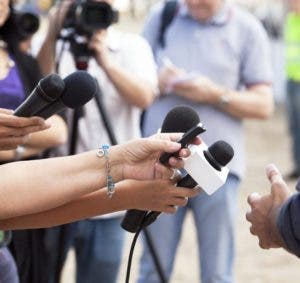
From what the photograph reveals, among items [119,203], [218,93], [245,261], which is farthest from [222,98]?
[245,261]

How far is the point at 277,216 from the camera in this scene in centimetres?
220

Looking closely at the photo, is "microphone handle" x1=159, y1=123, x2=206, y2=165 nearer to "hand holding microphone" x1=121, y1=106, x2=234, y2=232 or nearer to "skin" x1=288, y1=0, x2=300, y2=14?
"hand holding microphone" x1=121, y1=106, x2=234, y2=232

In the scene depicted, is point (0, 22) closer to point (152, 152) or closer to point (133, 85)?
point (133, 85)

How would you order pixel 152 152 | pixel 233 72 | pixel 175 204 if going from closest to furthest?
1. pixel 152 152
2. pixel 175 204
3. pixel 233 72

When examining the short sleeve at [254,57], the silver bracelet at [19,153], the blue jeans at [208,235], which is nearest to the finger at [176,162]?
the silver bracelet at [19,153]

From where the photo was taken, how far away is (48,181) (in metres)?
2.11

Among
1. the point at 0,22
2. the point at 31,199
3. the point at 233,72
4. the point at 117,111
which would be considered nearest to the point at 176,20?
the point at 233,72

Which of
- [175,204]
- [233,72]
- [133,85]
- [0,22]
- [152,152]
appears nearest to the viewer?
[152,152]

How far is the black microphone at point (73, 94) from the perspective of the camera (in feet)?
6.78

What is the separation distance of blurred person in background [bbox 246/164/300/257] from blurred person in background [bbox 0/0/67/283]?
38.5 inches

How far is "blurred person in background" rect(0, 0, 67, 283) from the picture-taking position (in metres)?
3.03

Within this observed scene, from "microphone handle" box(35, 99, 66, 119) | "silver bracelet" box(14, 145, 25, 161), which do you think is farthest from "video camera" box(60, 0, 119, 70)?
"microphone handle" box(35, 99, 66, 119)

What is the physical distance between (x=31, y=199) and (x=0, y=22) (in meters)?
1.14

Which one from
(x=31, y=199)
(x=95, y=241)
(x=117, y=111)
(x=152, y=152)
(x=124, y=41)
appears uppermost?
(x=152, y=152)
